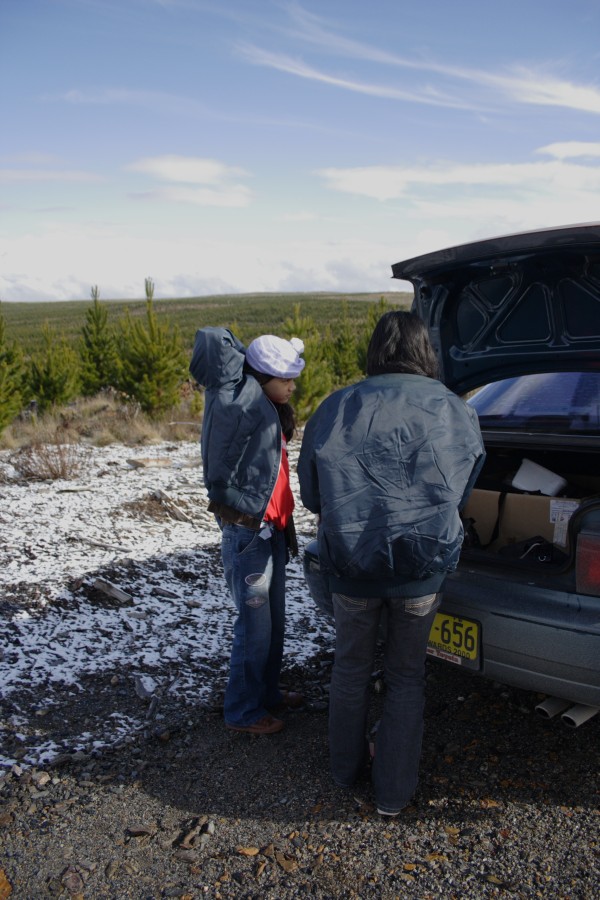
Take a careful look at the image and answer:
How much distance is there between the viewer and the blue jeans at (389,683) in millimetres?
2514

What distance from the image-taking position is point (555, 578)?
264 centimetres


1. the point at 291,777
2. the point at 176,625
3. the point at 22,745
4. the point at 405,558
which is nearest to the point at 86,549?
the point at 176,625

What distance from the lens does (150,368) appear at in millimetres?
19297

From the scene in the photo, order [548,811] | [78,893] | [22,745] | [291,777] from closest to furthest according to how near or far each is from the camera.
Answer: [78,893]
[548,811]
[291,777]
[22,745]

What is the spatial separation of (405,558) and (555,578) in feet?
2.30

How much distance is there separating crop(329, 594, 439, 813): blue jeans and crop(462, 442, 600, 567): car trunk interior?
23.5 inches

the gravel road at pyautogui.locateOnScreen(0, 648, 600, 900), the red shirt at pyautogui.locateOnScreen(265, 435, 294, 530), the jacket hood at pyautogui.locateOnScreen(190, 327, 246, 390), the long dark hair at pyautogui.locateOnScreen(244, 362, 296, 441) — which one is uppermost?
the jacket hood at pyautogui.locateOnScreen(190, 327, 246, 390)

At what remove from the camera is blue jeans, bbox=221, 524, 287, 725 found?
3.04 metres

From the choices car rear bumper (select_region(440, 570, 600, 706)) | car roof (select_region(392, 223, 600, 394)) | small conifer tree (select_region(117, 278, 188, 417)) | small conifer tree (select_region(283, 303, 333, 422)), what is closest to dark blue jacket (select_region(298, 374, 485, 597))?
car rear bumper (select_region(440, 570, 600, 706))

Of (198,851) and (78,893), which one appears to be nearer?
(78,893)

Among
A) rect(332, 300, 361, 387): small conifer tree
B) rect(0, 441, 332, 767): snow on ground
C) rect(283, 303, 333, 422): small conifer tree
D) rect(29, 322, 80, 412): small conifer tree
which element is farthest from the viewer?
rect(332, 300, 361, 387): small conifer tree

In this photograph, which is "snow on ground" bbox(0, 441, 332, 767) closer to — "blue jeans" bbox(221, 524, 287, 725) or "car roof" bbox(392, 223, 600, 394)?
"blue jeans" bbox(221, 524, 287, 725)

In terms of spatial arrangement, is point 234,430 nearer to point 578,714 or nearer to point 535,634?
point 535,634

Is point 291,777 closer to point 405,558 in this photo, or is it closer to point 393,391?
point 405,558
